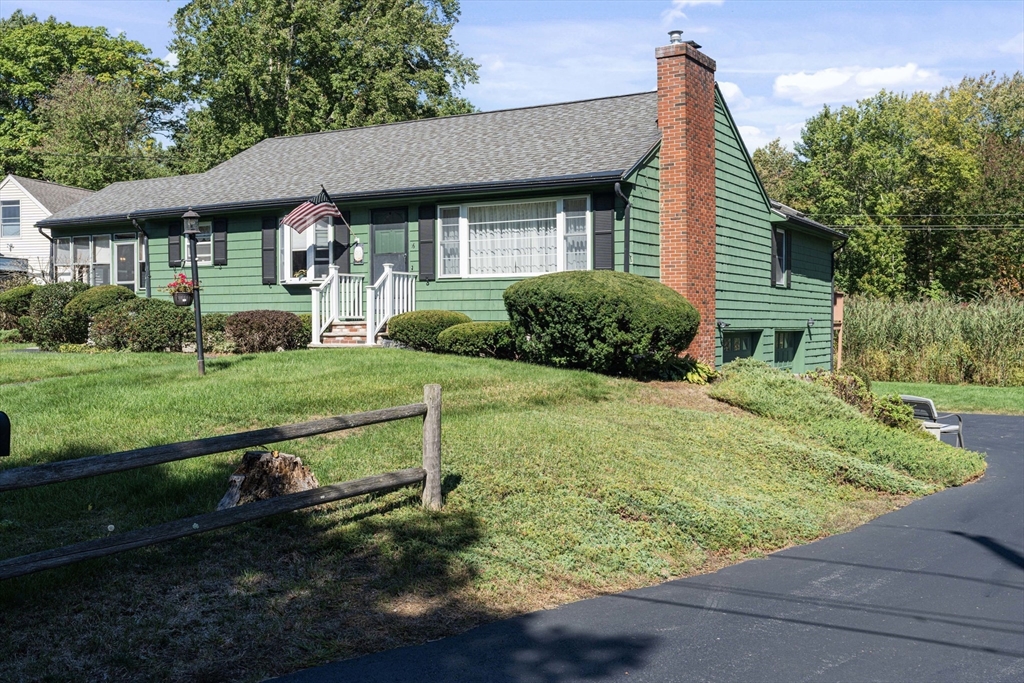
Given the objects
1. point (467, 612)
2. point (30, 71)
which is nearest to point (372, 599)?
point (467, 612)

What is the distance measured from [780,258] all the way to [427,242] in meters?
9.84

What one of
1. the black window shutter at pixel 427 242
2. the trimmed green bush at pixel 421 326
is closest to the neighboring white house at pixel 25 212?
the black window shutter at pixel 427 242

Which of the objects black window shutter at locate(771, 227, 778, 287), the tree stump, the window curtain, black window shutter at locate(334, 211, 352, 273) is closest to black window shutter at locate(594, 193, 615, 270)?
the window curtain

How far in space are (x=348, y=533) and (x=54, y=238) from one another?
22.0 meters

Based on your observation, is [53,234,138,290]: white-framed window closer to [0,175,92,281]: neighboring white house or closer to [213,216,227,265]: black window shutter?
[213,216,227,265]: black window shutter

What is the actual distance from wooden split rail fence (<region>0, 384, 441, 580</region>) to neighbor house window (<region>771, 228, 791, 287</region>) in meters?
16.7

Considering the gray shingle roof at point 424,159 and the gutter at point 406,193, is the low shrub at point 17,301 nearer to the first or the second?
the gray shingle roof at point 424,159

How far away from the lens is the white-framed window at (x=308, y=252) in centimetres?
1975

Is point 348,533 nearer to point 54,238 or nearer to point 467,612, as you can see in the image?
point 467,612

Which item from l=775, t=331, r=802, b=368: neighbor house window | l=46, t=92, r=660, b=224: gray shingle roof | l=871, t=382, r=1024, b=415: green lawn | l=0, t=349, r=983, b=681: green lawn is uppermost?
l=46, t=92, r=660, b=224: gray shingle roof

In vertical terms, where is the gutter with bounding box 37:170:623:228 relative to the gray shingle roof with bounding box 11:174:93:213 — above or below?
below

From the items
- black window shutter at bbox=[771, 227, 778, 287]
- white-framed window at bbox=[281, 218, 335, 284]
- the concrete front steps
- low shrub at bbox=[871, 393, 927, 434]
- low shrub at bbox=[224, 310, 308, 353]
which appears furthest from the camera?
black window shutter at bbox=[771, 227, 778, 287]

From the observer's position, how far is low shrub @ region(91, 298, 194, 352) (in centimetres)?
1661

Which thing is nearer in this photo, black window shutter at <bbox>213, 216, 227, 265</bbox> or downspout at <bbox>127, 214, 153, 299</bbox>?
black window shutter at <bbox>213, 216, 227, 265</bbox>
